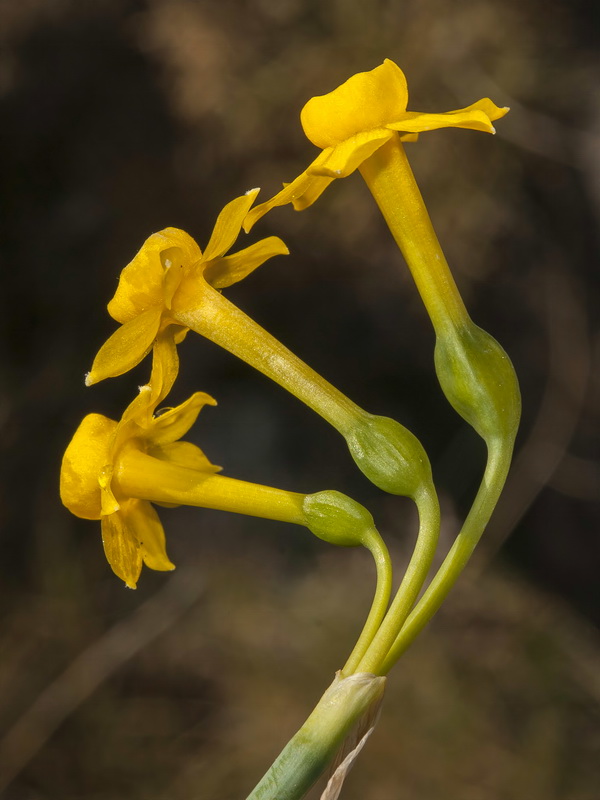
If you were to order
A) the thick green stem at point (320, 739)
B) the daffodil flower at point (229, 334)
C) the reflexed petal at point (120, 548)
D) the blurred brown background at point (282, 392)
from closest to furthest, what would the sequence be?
the thick green stem at point (320, 739) → the daffodil flower at point (229, 334) → the reflexed petal at point (120, 548) → the blurred brown background at point (282, 392)

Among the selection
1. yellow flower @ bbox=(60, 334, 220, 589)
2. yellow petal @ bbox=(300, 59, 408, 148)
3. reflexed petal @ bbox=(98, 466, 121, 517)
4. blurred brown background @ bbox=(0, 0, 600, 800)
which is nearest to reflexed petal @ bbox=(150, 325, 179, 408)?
yellow flower @ bbox=(60, 334, 220, 589)

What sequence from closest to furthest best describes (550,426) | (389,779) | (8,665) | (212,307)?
(212,307) < (389,779) < (8,665) < (550,426)

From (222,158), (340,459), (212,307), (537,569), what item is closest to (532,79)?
(222,158)

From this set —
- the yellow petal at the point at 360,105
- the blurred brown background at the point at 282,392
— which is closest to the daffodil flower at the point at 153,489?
the yellow petal at the point at 360,105

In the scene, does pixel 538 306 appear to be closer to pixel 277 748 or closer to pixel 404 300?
pixel 404 300

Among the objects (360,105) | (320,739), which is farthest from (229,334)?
(320,739)

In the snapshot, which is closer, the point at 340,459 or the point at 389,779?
the point at 389,779

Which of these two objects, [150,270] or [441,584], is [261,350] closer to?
[150,270]

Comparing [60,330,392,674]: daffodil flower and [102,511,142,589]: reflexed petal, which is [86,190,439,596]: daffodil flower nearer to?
[60,330,392,674]: daffodil flower

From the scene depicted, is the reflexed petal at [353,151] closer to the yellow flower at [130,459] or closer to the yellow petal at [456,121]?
the yellow petal at [456,121]
